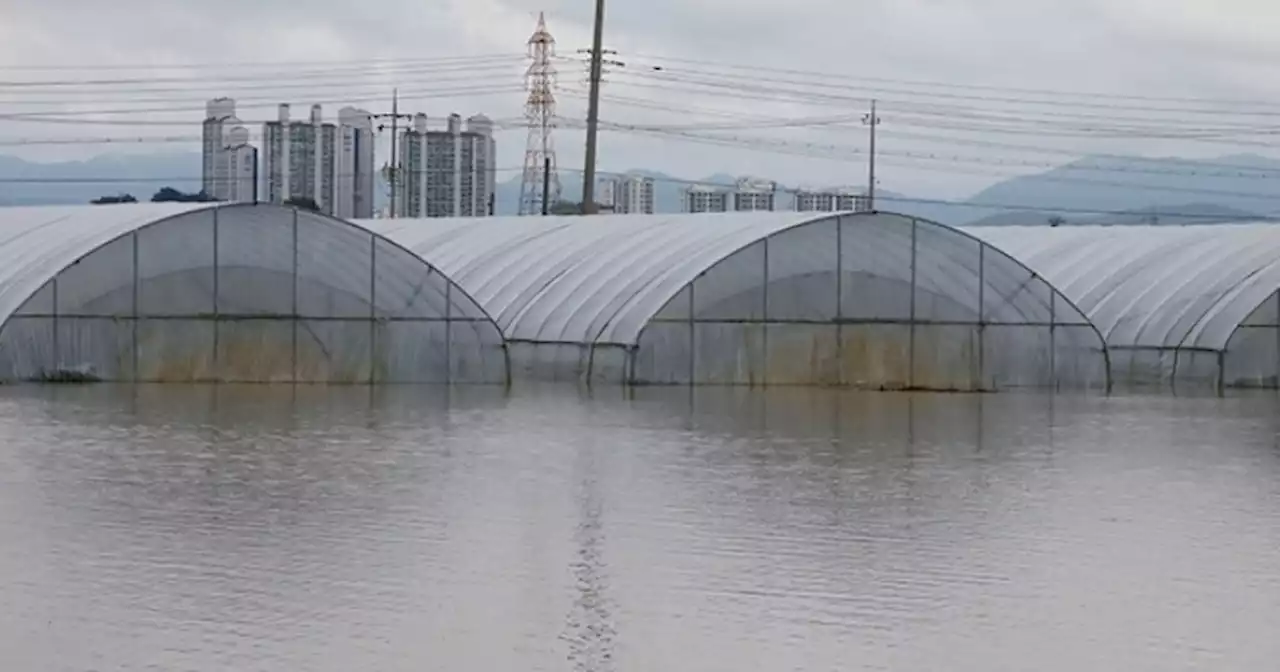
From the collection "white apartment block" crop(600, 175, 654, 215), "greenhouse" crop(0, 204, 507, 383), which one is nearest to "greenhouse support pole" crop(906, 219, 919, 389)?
"greenhouse" crop(0, 204, 507, 383)

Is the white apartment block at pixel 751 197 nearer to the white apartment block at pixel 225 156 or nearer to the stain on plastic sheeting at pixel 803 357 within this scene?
the white apartment block at pixel 225 156

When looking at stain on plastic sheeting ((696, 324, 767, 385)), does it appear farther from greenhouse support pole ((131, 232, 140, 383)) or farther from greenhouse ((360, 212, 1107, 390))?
greenhouse support pole ((131, 232, 140, 383))

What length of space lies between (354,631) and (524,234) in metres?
29.7

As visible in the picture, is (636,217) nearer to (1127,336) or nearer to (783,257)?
(783,257)

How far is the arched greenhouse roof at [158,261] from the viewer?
96.2ft

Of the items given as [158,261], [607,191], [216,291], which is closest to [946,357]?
[216,291]

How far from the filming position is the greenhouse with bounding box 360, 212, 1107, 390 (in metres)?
32.3

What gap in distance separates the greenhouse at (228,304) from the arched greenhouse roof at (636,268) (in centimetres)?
181

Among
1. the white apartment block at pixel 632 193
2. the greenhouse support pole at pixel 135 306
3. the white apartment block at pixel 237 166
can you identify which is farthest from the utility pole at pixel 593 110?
the white apartment block at pixel 632 193

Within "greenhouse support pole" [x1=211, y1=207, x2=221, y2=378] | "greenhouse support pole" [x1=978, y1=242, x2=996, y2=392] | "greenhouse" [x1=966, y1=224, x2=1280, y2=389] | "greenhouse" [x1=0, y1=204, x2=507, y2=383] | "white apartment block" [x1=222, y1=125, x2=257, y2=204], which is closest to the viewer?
"greenhouse" [x1=0, y1=204, x2=507, y2=383]

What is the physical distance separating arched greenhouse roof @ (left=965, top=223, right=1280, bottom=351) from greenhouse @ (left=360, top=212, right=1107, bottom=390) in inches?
105

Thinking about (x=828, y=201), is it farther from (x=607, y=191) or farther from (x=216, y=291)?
(x=216, y=291)

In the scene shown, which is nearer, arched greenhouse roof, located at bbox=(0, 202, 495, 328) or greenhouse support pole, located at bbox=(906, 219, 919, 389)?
arched greenhouse roof, located at bbox=(0, 202, 495, 328)

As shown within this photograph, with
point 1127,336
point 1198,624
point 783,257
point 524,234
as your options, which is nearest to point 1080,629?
point 1198,624
